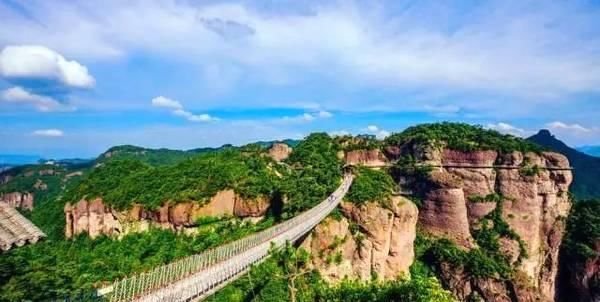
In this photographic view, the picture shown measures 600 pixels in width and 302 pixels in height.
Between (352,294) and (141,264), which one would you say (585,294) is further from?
(141,264)

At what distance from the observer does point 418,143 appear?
7525cm

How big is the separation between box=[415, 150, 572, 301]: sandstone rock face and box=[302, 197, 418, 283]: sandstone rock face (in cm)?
815

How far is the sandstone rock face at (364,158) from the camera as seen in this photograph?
76.1 meters

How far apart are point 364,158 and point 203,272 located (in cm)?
4842


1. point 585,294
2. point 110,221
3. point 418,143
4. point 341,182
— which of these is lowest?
point 585,294

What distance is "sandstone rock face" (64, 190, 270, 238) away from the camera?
54094mm

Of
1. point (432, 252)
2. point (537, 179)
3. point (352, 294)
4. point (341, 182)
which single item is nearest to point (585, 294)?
point (537, 179)

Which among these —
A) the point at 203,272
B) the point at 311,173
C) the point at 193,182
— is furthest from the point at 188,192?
the point at 203,272

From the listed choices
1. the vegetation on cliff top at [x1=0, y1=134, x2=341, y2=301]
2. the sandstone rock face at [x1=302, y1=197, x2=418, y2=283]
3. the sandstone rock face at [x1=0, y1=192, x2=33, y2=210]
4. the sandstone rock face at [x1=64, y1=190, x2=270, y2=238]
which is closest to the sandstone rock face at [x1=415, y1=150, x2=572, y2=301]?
the sandstone rock face at [x1=302, y1=197, x2=418, y2=283]

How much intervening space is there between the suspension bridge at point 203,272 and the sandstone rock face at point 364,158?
2715cm

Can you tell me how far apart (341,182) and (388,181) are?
6794 mm

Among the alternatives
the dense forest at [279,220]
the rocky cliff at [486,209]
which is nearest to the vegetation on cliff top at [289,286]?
the dense forest at [279,220]

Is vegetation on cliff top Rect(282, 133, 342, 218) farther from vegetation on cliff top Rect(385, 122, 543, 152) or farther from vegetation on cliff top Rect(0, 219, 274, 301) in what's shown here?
vegetation on cliff top Rect(385, 122, 543, 152)

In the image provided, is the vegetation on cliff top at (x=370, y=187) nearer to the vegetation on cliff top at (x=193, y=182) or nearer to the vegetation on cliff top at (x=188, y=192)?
the vegetation on cliff top at (x=188, y=192)
